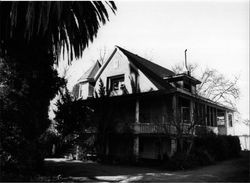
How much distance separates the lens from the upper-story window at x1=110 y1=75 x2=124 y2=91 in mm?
23562

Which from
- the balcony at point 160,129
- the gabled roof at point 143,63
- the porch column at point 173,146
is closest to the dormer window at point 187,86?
the gabled roof at point 143,63

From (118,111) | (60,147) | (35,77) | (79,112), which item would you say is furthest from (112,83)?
(35,77)

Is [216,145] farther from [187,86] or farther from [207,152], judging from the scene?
[187,86]

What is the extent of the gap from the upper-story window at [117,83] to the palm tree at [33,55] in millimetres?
10735

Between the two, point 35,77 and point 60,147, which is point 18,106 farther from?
point 60,147

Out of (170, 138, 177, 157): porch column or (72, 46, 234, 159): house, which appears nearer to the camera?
(170, 138, 177, 157): porch column

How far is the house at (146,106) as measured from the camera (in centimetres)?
1922

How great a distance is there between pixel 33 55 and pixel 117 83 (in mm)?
12077

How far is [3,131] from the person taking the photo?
37.6 ft

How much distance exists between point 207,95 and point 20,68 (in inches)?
1281

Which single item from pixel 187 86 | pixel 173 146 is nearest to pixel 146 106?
pixel 187 86

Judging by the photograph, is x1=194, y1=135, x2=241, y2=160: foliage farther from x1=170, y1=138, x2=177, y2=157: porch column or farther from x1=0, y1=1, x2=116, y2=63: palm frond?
x1=0, y1=1, x2=116, y2=63: palm frond

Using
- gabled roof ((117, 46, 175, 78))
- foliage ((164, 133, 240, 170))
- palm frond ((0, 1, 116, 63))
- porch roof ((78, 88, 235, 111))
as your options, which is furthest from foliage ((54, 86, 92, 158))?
gabled roof ((117, 46, 175, 78))

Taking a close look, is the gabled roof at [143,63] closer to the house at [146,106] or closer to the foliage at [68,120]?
the house at [146,106]
